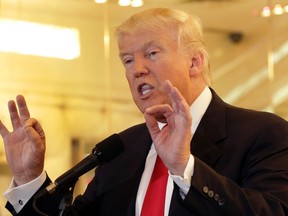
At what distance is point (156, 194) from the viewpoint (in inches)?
104

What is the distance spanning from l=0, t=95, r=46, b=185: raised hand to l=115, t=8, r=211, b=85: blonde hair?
0.41 meters

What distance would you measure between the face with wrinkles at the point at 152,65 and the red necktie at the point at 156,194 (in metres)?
0.22

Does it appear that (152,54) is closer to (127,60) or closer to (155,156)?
(127,60)

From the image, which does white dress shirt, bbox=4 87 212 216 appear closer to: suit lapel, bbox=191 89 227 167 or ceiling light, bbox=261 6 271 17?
suit lapel, bbox=191 89 227 167

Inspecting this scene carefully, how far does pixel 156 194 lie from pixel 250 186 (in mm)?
337

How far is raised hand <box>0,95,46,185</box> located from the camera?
272 cm

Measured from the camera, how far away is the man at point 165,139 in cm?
246

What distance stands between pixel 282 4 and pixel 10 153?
171 inches

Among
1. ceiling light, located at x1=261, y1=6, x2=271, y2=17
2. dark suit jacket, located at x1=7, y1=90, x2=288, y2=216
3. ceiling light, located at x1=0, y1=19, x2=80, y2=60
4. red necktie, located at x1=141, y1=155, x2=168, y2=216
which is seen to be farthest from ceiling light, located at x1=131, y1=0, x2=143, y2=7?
red necktie, located at x1=141, y1=155, x2=168, y2=216

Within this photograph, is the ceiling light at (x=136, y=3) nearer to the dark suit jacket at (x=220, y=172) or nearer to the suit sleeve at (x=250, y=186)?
the dark suit jacket at (x=220, y=172)

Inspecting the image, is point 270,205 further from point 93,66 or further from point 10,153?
point 93,66

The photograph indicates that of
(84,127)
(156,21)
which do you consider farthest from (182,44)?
(84,127)

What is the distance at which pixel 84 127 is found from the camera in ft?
21.8

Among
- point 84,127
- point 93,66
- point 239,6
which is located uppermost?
point 239,6
